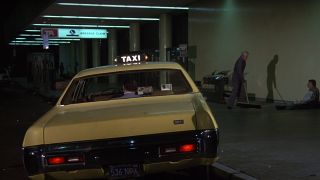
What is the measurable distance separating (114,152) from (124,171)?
0.25 m

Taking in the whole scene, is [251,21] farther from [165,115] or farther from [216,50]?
[165,115]

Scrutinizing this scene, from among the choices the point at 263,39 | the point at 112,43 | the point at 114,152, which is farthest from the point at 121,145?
the point at 112,43

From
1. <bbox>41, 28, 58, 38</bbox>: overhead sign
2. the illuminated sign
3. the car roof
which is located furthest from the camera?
<bbox>41, 28, 58, 38</bbox>: overhead sign

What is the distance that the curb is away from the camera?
6.77 meters

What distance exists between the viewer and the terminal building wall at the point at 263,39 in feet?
52.5

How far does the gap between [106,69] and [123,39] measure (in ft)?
110

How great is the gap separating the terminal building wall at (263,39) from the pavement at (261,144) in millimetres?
2011

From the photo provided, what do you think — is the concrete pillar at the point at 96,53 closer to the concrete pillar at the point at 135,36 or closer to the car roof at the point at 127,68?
the concrete pillar at the point at 135,36

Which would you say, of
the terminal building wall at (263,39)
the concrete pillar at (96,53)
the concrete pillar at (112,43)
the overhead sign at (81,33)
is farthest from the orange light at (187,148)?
the concrete pillar at (96,53)

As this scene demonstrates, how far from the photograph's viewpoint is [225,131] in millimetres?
11125

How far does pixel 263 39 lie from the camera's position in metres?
18.4

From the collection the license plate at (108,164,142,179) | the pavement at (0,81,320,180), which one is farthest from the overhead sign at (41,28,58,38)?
the license plate at (108,164,142,179)

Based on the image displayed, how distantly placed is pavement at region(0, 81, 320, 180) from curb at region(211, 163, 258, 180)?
0.01 meters

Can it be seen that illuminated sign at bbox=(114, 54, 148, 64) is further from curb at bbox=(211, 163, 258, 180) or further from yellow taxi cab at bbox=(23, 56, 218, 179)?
yellow taxi cab at bbox=(23, 56, 218, 179)
